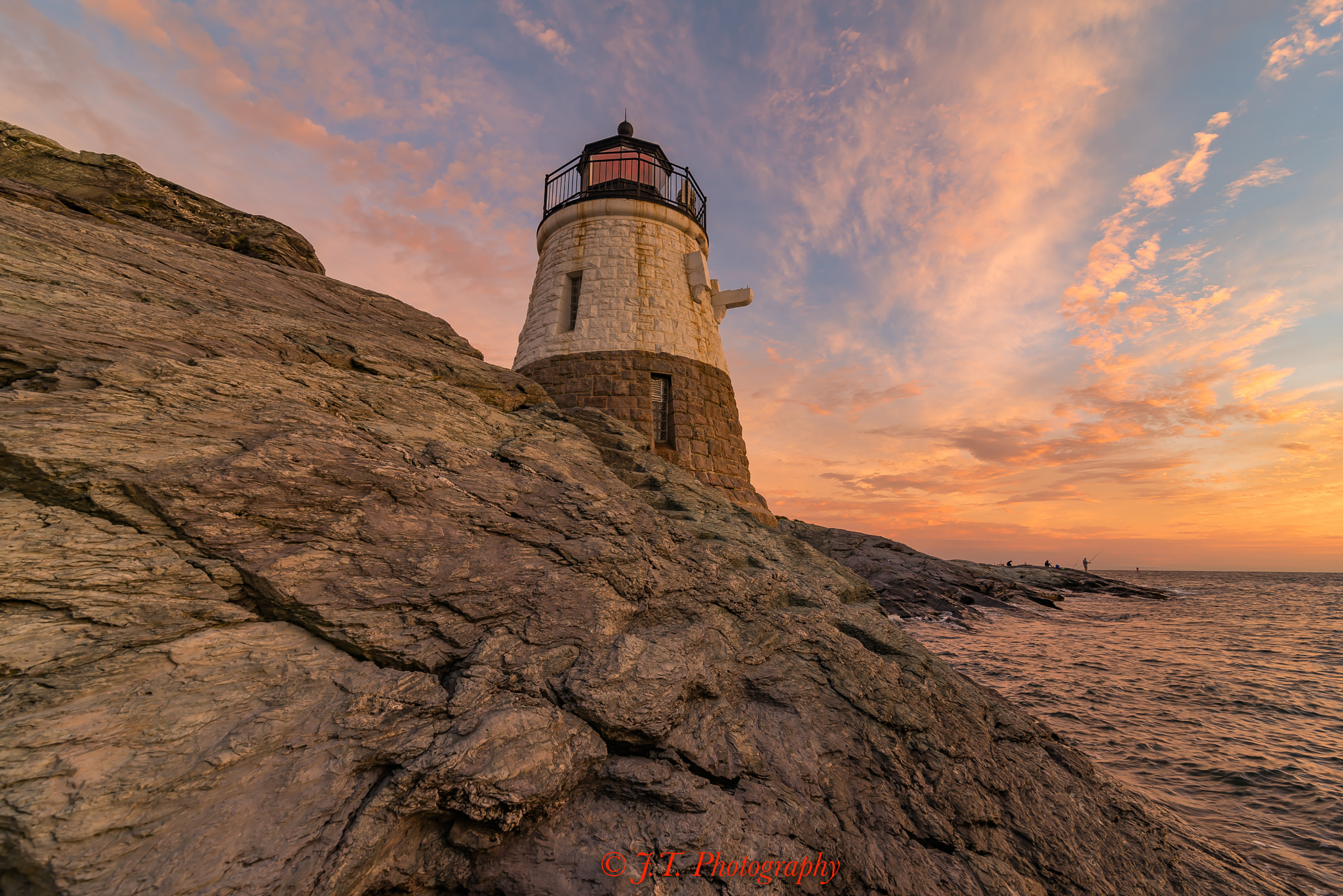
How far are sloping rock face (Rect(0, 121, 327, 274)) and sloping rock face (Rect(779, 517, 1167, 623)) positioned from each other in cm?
1855

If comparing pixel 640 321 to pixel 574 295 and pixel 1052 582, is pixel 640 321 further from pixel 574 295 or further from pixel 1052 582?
pixel 1052 582

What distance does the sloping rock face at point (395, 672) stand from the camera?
2.78m

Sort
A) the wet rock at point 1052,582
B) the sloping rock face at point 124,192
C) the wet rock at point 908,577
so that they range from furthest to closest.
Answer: the wet rock at point 1052,582, the wet rock at point 908,577, the sloping rock face at point 124,192

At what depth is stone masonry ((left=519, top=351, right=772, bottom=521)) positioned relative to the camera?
13008 mm

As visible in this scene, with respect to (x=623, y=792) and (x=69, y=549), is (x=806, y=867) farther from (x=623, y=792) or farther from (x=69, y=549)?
(x=69, y=549)

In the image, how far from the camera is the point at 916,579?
23656 millimetres

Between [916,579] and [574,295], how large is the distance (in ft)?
65.3

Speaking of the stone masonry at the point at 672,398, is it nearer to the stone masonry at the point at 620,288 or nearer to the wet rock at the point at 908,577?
the stone masonry at the point at 620,288

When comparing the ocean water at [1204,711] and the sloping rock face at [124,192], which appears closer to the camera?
the ocean water at [1204,711]

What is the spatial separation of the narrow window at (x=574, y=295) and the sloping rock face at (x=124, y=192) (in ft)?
21.7

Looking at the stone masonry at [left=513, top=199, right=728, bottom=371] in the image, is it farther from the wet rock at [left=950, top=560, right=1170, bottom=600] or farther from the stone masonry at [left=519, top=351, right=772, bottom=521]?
the wet rock at [left=950, top=560, right=1170, bottom=600]

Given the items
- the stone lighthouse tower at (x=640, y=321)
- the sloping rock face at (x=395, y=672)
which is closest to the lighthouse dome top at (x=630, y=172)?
the stone lighthouse tower at (x=640, y=321)

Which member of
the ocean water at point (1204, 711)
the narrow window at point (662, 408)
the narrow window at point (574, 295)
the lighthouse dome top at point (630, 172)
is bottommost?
the ocean water at point (1204, 711)

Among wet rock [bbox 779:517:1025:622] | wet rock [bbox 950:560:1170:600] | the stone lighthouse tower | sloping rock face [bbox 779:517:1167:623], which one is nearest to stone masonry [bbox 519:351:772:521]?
the stone lighthouse tower
